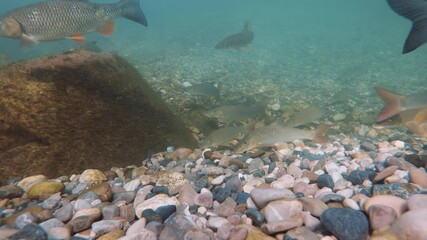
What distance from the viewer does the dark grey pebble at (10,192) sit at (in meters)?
3.19

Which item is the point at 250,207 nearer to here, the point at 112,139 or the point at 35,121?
the point at 112,139

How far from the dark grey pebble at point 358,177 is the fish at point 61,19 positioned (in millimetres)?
4620

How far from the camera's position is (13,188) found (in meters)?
3.26

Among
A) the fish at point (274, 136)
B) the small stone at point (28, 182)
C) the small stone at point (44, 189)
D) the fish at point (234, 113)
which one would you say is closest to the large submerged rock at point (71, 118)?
the small stone at point (28, 182)

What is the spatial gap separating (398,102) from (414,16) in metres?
1.75

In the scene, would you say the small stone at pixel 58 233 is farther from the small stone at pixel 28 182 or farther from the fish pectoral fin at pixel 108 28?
the fish pectoral fin at pixel 108 28

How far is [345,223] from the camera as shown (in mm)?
1979

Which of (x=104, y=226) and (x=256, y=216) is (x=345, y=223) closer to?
(x=256, y=216)

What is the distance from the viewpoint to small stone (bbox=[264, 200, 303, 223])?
2.24 m

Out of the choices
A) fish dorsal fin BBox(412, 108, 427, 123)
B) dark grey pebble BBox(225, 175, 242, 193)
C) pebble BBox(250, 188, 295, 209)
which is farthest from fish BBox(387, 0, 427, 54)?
dark grey pebble BBox(225, 175, 242, 193)

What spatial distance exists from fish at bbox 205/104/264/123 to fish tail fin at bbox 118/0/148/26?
2.68 m

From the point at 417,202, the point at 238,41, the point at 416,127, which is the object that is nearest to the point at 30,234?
the point at 417,202

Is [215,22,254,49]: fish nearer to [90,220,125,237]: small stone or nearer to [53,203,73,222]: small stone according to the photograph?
[53,203,73,222]: small stone

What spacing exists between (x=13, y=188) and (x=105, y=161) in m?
1.14
